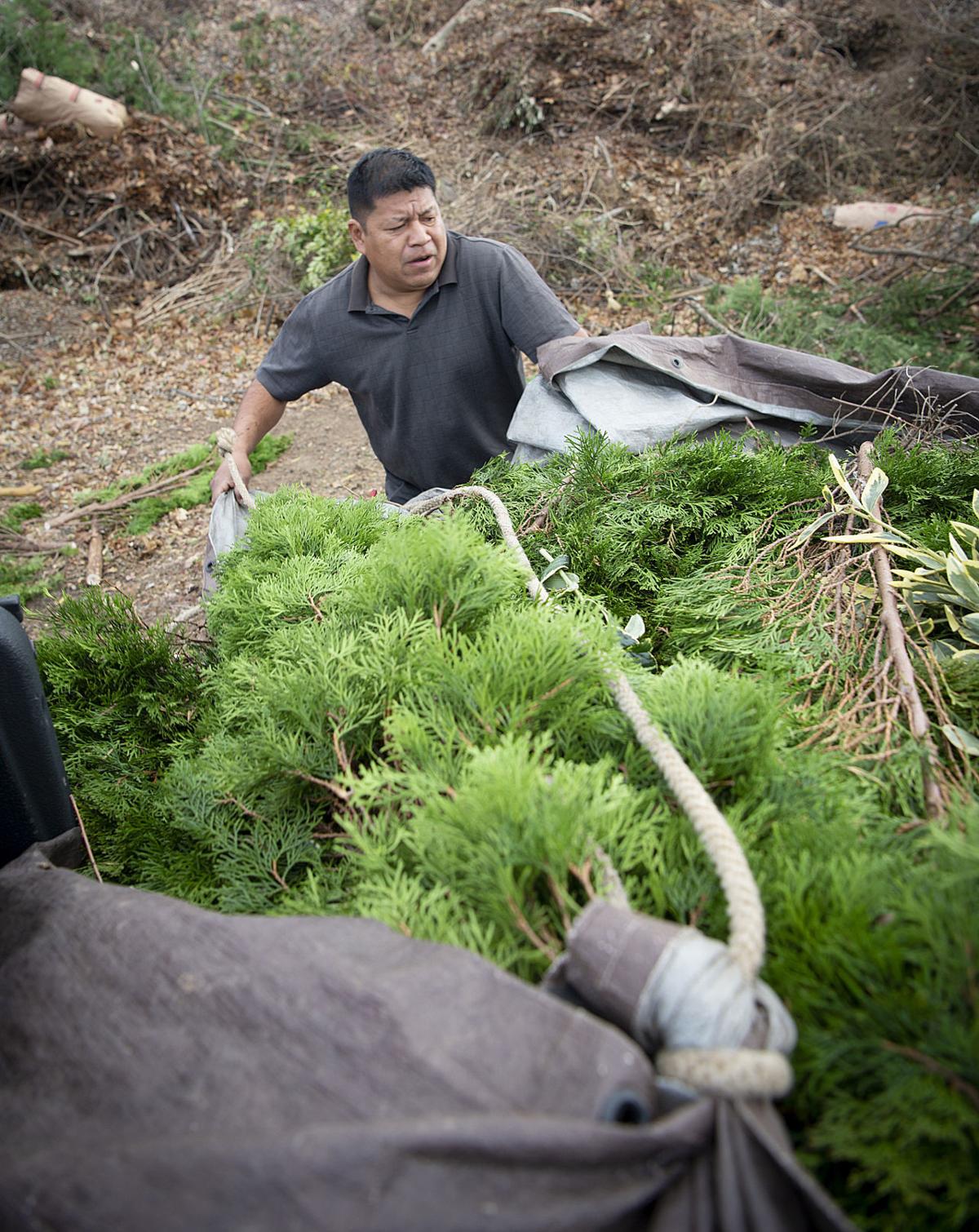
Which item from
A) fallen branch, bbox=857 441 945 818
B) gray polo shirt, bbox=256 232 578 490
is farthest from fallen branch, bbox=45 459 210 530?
fallen branch, bbox=857 441 945 818

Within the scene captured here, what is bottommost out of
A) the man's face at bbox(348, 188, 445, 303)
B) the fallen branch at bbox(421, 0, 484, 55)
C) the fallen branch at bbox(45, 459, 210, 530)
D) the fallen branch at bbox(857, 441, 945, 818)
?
the fallen branch at bbox(45, 459, 210, 530)

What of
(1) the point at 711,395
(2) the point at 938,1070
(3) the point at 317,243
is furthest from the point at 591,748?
(3) the point at 317,243

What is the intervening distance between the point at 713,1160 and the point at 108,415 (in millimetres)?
7184

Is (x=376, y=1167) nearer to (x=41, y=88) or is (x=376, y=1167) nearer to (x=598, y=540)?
(x=598, y=540)

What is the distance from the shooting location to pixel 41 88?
304 inches

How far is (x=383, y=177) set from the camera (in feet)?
8.89

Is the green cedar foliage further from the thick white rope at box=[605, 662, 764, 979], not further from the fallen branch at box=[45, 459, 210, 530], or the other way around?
the fallen branch at box=[45, 459, 210, 530]

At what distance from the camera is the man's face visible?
2.76 meters

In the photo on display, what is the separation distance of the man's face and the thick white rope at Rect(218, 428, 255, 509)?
939mm

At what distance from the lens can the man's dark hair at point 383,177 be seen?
8.89 ft

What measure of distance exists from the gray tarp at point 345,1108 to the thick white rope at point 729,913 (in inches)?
0.8

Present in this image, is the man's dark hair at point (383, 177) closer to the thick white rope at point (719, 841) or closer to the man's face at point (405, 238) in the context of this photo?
the man's face at point (405, 238)

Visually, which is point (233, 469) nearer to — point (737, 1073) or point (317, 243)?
point (737, 1073)

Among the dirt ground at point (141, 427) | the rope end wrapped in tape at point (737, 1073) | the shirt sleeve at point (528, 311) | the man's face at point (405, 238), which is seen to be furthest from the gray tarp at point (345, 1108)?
the dirt ground at point (141, 427)
